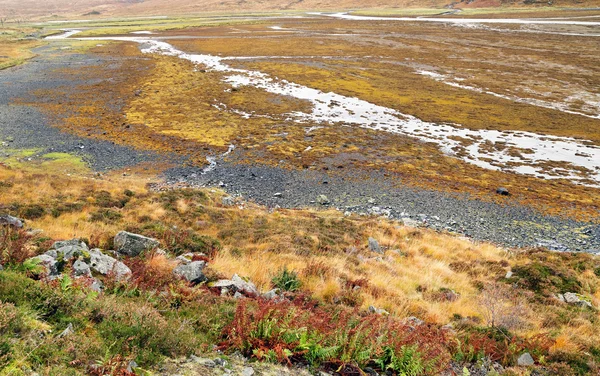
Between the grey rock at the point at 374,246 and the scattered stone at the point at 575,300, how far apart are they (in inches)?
219

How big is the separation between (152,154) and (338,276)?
65.5ft

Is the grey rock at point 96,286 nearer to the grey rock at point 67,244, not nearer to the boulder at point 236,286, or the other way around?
the grey rock at point 67,244

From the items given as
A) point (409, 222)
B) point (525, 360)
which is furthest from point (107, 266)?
point (409, 222)

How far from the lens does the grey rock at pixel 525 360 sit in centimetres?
629

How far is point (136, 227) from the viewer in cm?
1086

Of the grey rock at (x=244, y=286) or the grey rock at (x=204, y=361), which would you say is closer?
the grey rock at (x=204, y=361)

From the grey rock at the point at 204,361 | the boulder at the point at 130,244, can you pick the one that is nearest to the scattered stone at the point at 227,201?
the boulder at the point at 130,244

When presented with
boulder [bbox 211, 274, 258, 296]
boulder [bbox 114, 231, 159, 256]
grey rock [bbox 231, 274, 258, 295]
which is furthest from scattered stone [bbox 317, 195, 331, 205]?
boulder [bbox 211, 274, 258, 296]

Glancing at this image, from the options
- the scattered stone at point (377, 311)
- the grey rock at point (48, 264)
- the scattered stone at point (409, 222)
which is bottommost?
the scattered stone at point (409, 222)

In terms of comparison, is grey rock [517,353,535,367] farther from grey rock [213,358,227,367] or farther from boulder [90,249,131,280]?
boulder [90,249,131,280]

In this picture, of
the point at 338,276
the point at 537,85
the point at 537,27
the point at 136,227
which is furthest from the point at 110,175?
the point at 537,27

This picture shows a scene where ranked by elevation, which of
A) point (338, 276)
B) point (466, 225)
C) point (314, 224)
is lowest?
point (466, 225)

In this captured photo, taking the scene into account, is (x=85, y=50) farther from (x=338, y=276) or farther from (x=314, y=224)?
(x=338, y=276)

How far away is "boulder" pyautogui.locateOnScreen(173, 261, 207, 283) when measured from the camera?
22.7ft
